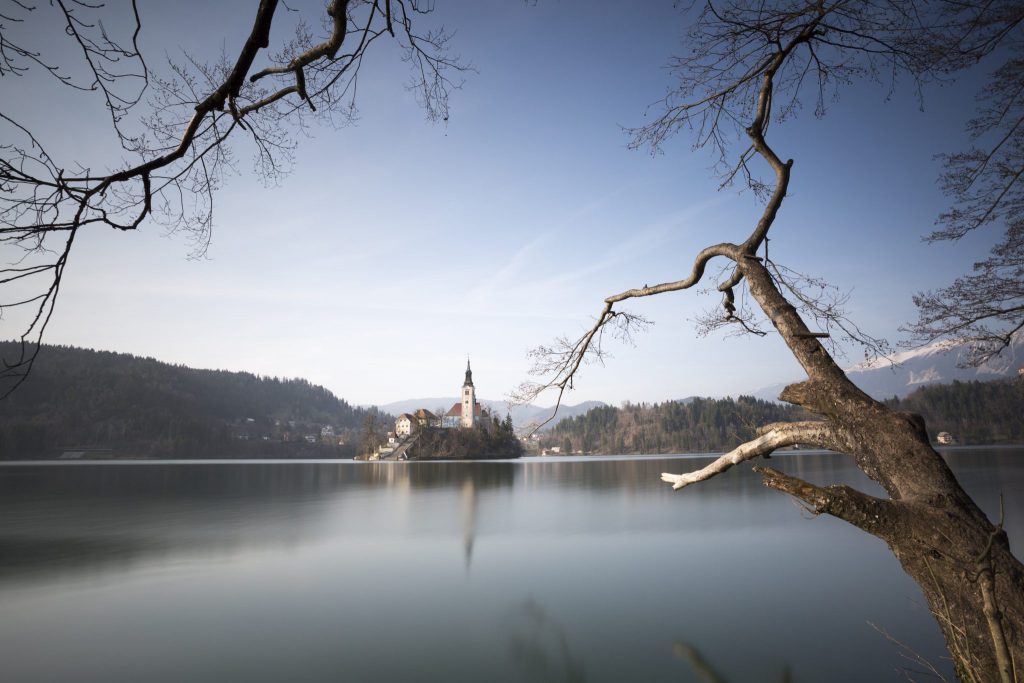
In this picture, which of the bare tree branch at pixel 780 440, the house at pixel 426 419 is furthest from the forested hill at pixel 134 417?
the bare tree branch at pixel 780 440

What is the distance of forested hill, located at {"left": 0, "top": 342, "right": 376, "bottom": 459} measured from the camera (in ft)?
335

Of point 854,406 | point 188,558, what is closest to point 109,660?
point 188,558

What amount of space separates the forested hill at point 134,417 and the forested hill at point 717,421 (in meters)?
68.4

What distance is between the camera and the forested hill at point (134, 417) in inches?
4018

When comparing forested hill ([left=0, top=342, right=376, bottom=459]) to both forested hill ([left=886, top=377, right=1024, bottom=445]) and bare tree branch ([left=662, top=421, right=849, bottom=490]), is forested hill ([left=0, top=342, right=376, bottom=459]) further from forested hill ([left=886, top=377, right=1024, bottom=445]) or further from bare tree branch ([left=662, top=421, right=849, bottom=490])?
forested hill ([left=886, top=377, right=1024, bottom=445])

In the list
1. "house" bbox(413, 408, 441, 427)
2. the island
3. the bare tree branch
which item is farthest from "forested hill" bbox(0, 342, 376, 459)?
the bare tree branch

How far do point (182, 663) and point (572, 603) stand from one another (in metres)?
4.94

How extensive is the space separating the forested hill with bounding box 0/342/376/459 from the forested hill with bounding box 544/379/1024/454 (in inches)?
2691

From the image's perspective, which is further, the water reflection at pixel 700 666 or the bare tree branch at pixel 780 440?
the water reflection at pixel 700 666

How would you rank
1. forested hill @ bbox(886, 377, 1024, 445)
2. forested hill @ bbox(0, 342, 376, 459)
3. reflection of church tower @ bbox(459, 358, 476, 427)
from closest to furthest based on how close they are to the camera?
forested hill @ bbox(886, 377, 1024, 445), forested hill @ bbox(0, 342, 376, 459), reflection of church tower @ bbox(459, 358, 476, 427)

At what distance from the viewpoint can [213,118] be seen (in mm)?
2297

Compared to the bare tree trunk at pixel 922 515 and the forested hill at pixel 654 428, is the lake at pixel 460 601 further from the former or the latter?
the forested hill at pixel 654 428

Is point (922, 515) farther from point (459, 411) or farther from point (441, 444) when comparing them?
point (459, 411)

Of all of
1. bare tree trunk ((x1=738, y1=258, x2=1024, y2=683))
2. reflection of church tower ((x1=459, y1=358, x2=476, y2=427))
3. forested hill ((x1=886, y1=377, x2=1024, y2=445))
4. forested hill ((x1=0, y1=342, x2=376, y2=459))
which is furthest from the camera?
reflection of church tower ((x1=459, y1=358, x2=476, y2=427))
